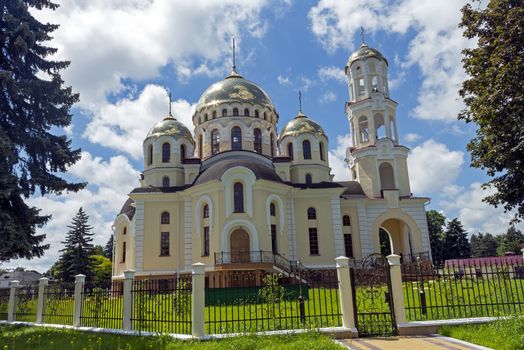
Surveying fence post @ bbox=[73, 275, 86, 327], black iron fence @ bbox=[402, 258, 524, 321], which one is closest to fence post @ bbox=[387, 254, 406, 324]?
black iron fence @ bbox=[402, 258, 524, 321]

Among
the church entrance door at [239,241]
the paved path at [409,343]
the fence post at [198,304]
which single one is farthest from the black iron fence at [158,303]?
the church entrance door at [239,241]

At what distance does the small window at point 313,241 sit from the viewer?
2527 centimetres

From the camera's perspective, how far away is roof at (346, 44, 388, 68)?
1156 inches

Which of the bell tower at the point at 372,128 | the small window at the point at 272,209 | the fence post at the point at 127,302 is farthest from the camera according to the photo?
the bell tower at the point at 372,128

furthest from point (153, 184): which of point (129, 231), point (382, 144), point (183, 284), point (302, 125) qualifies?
point (183, 284)

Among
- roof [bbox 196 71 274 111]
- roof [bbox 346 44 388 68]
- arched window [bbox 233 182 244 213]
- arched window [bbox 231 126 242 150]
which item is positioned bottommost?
arched window [bbox 233 182 244 213]

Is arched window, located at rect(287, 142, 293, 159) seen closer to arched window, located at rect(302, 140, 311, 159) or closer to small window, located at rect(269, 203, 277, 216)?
arched window, located at rect(302, 140, 311, 159)

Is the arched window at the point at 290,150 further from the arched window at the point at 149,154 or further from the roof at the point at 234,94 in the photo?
the arched window at the point at 149,154

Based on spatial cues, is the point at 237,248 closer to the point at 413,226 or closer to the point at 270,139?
the point at 270,139

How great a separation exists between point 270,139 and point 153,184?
28.5ft

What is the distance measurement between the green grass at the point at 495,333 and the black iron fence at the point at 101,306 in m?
7.78

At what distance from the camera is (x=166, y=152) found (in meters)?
28.9

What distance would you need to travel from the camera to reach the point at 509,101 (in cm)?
1097

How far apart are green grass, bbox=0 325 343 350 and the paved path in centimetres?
64
